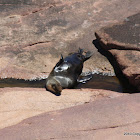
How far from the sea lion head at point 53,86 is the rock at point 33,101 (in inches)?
4.0

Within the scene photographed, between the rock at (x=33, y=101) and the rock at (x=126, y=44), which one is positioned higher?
the rock at (x=126, y=44)

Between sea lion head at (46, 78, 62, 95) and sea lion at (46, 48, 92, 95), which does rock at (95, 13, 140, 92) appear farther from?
sea lion head at (46, 78, 62, 95)

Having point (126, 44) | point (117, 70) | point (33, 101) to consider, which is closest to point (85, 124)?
point (33, 101)

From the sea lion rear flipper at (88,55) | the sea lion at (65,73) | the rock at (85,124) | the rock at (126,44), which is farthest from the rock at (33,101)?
the sea lion rear flipper at (88,55)

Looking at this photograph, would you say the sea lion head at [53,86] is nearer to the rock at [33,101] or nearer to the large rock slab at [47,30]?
the rock at [33,101]

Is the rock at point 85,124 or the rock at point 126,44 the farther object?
the rock at point 126,44

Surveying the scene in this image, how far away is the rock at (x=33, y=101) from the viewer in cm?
471

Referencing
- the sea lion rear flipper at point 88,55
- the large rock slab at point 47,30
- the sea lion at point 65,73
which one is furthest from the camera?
the sea lion rear flipper at point 88,55

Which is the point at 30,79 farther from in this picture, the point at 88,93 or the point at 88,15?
the point at 88,15

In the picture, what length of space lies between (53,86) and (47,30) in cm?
261

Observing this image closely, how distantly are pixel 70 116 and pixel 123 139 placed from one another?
2.79 feet

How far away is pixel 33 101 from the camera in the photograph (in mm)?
5070

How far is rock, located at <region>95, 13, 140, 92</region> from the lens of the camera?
19.5 ft

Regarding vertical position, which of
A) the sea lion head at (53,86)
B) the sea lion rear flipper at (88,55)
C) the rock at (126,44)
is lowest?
the sea lion head at (53,86)
